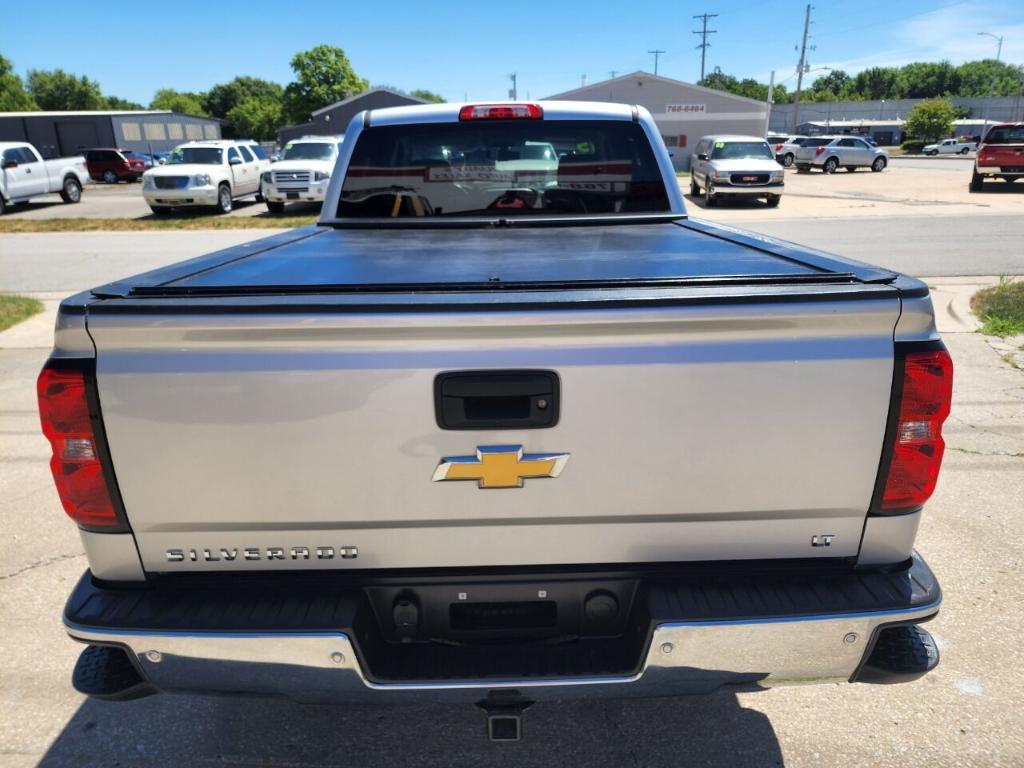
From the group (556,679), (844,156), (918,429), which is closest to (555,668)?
(556,679)

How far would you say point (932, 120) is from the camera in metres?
75.9

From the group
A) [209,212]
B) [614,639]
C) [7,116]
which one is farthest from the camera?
[7,116]

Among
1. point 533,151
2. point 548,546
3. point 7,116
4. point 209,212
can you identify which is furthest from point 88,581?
point 7,116

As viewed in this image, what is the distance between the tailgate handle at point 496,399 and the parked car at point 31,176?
85.9 feet

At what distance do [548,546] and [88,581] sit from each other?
1.30 metres

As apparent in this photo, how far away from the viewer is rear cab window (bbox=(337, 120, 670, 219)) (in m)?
4.21

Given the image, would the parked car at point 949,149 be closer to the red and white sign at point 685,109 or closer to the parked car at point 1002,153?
the red and white sign at point 685,109

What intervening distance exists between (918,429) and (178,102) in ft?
407

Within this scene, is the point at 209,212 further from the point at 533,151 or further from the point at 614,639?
the point at 614,639

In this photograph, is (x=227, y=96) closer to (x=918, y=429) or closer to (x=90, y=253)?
(x=90, y=253)

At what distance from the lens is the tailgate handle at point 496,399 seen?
1.80m

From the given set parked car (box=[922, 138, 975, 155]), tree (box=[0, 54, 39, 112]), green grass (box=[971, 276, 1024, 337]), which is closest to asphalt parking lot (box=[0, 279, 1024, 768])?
green grass (box=[971, 276, 1024, 337])

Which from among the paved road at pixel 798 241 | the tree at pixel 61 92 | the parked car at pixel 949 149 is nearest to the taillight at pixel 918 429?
the paved road at pixel 798 241

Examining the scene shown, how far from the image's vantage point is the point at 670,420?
1.83m
